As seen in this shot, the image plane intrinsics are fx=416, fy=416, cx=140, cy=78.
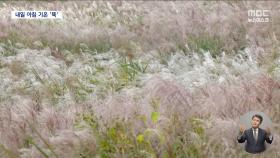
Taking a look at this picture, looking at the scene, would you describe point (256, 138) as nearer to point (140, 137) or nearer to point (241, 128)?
point (241, 128)

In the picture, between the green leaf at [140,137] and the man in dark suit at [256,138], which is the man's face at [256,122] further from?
the green leaf at [140,137]

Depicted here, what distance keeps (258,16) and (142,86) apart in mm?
4015

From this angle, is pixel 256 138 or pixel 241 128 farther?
pixel 241 128

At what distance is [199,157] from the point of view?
297 cm

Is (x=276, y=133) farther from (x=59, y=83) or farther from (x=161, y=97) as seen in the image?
(x=59, y=83)

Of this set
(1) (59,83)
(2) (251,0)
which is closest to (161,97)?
(1) (59,83)

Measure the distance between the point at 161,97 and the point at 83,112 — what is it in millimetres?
722

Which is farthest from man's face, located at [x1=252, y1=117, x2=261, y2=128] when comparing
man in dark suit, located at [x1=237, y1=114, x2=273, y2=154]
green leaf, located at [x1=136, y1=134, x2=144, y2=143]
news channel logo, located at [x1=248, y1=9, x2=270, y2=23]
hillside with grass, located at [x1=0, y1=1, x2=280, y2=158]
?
news channel logo, located at [x1=248, y1=9, x2=270, y2=23]

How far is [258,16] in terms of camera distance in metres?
7.55

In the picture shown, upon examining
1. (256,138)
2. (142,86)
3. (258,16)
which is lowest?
(256,138)

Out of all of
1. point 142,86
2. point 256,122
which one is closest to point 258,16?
point 142,86

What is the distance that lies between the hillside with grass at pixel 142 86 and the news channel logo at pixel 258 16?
0.41 feet

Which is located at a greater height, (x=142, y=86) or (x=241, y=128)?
(x=142, y=86)

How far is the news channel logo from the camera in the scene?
7344 mm
